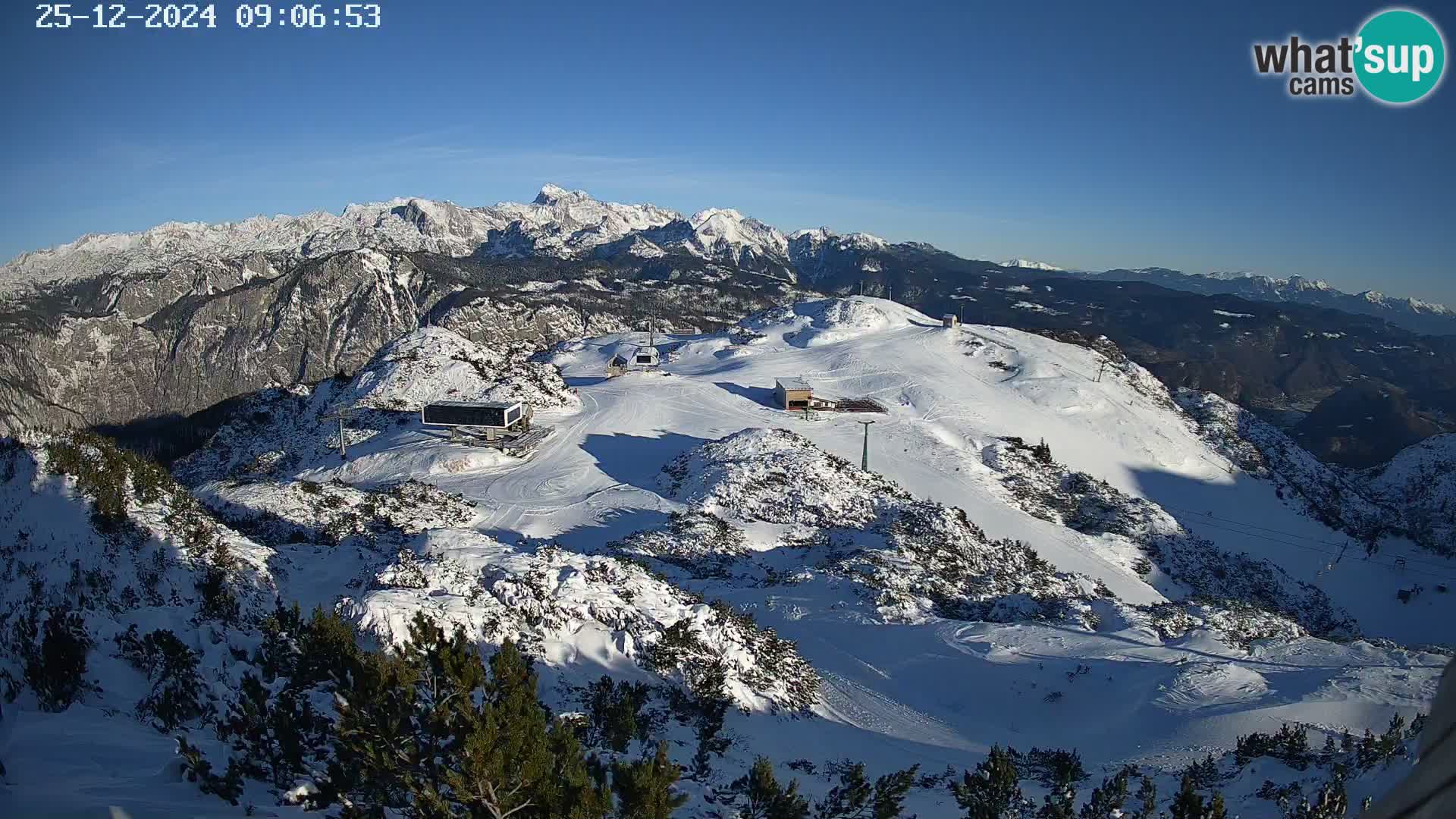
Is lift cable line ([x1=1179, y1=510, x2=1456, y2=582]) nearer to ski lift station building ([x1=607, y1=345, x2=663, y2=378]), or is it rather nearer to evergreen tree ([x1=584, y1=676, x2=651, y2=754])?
ski lift station building ([x1=607, y1=345, x2=663, y2=378])

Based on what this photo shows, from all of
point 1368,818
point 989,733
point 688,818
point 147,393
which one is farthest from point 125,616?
point 147,393

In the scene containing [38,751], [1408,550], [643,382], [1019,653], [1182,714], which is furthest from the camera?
[643,382]

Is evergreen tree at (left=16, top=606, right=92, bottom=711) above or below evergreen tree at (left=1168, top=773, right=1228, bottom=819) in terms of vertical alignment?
above

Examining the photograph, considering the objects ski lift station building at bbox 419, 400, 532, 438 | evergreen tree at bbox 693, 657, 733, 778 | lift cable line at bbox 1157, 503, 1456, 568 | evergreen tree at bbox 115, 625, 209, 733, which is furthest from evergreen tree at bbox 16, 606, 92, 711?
lift cable line at bbox 1157, 503, 1456, 568

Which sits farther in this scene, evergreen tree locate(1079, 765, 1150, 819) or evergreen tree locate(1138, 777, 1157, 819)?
evergreen tree locate(1079, 765, 1150, 819)

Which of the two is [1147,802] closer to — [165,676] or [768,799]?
[768,799]

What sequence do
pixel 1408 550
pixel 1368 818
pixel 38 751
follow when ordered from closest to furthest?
pixel 1368 818, pixel 38 751, pixel 1408 550

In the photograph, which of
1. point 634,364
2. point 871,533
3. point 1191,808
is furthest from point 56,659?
point 634,364

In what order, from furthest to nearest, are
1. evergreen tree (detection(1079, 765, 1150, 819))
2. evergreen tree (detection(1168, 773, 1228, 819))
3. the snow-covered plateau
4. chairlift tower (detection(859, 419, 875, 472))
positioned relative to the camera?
chairlift tower (detection(859, 419, 875, 472)) → the snow-covered plateau → evergreen tree (detection(1079, 765, 1150, 819)) → evergreen tree (detection(1168, 773, 1228, 819))

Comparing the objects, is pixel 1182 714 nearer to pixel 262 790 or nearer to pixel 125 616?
pixel 262 790
